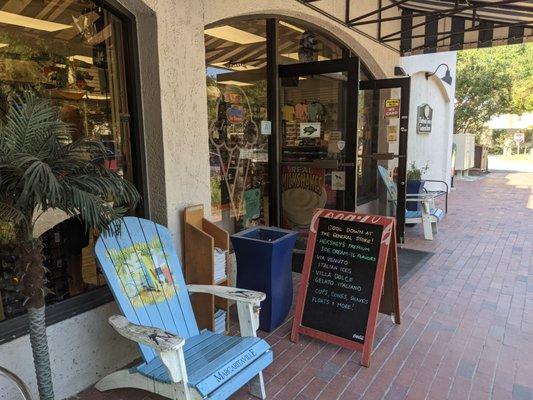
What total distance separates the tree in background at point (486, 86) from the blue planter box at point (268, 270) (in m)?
16.5

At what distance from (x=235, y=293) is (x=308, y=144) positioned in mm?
2479

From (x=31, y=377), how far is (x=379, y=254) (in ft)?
7.02

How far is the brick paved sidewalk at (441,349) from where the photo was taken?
7.75 ft

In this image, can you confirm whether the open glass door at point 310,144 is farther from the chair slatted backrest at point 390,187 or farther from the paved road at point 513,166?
the paved road at point 513,166

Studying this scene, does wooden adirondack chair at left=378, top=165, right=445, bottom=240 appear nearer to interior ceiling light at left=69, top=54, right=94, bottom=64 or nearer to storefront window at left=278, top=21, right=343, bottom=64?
storefront window at left=278, top=21, right=343, bottom=64

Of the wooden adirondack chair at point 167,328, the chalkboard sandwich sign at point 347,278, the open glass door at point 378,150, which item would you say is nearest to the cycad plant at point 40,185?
the wooden adirondack chair at point 167,328

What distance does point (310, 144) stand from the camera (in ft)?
14.5

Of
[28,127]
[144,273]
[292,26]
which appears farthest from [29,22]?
[292,26]

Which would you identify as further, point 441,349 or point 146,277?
point 441,349

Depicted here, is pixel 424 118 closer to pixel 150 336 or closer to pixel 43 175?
pixel 150 336

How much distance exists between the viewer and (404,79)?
4.98 metres

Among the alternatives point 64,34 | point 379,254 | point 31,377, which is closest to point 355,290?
point 379,254

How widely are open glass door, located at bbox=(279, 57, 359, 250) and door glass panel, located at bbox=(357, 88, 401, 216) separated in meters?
1.61

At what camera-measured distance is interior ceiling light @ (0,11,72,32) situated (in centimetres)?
222
